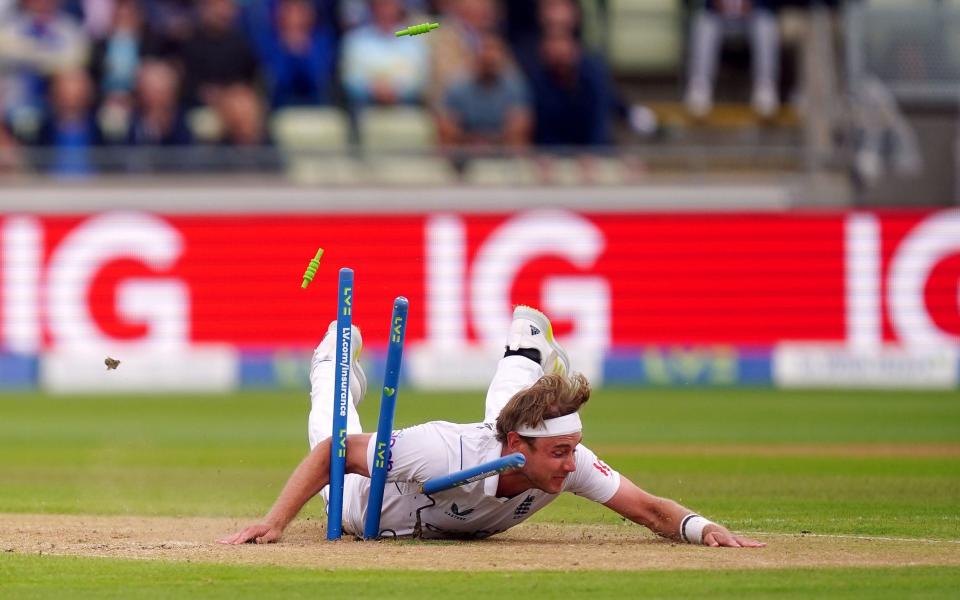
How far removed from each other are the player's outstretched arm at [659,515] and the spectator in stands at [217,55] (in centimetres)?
1371

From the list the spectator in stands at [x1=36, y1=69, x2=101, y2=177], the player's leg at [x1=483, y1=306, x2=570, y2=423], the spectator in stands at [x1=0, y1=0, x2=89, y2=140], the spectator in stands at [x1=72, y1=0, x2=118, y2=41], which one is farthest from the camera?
the spectator in stands at [x1=72, y1=0, x2=118, y2=41]

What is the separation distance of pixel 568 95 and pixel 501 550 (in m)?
13.8

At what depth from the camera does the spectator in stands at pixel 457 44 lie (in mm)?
21562

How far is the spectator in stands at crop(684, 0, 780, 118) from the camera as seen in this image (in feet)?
73.6

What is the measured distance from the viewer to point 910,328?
70.2 feet

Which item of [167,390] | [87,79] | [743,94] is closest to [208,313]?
[167,390]

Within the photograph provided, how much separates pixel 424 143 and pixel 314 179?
56.5 inches

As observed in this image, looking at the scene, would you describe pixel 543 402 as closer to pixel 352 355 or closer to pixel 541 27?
pixel 352 355

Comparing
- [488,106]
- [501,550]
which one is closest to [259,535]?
[501,550]

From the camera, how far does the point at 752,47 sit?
2325 centimetres

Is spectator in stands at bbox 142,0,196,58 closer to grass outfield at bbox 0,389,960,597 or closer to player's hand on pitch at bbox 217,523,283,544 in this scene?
grass outfield at bbox 0,389,960,597

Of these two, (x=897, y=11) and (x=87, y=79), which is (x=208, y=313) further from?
(x=897, y=11)

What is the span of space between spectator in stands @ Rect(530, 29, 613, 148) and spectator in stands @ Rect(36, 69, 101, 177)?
5.37m

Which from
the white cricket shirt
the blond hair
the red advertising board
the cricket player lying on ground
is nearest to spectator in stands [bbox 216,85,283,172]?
the red advertising board
